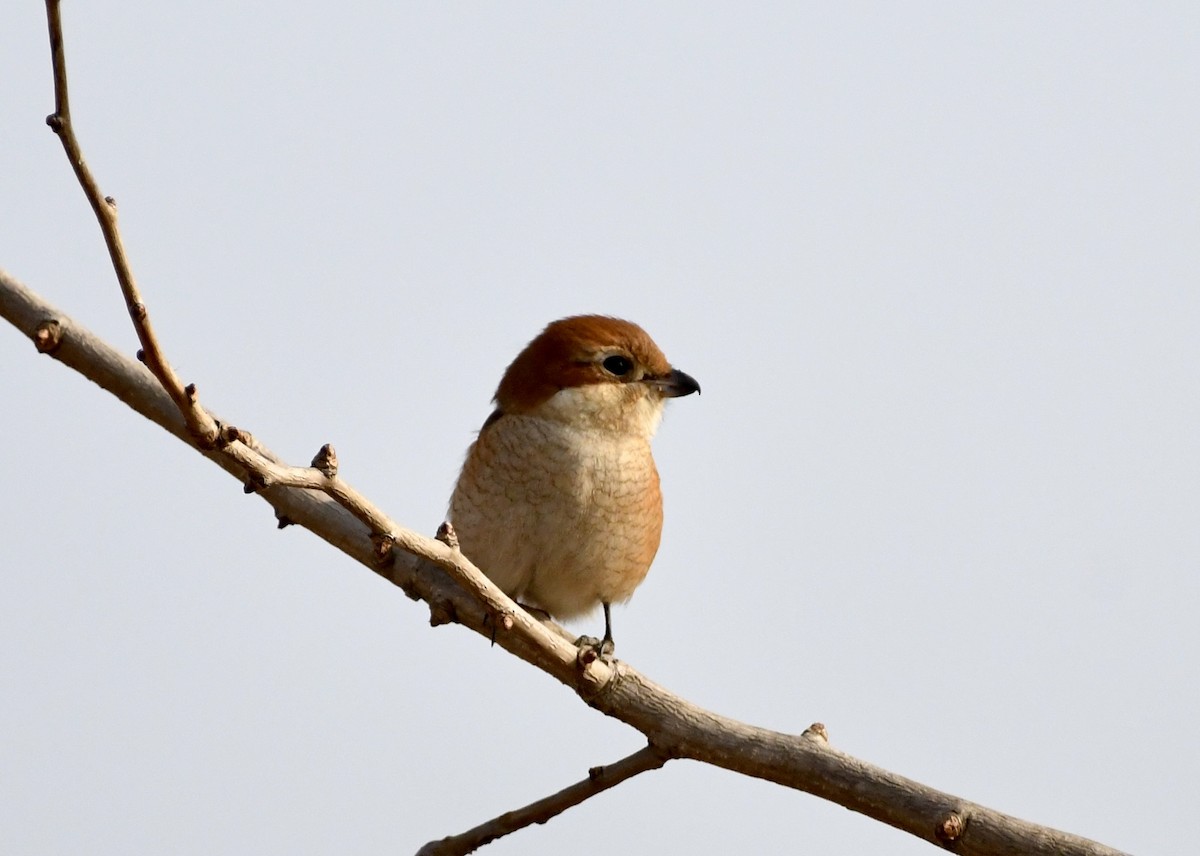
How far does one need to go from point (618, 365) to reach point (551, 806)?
2.20 metres

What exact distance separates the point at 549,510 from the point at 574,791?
4.99 feet

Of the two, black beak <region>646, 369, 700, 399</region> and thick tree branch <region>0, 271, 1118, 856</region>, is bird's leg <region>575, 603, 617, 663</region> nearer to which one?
thick tree branch <region>0, 271, 1118, 856</region>

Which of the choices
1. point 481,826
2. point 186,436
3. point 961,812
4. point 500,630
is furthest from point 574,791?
point 186,436

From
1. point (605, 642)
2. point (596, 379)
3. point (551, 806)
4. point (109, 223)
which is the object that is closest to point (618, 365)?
point (596, 379)

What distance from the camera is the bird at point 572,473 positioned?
542cm

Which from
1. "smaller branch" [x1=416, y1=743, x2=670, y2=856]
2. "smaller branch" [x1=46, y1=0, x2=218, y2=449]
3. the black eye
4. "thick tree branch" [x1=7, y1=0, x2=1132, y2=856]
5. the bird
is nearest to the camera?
"smaller branch" [x1=46, y1=0, x2=218, y2=449]

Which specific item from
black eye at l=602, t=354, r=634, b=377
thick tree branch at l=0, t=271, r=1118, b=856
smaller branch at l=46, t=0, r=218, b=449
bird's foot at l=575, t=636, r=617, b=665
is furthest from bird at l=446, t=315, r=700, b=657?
smaller branch at l=46, t=0, r=218, b=449

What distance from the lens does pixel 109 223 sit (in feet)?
8.66

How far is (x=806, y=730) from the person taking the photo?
12.6ft

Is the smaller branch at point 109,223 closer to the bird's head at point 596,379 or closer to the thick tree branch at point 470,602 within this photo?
the thick tree branch at point 470,602

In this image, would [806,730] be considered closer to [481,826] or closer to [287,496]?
[481,826]

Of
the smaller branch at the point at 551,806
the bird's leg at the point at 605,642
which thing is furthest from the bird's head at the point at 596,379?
the smaller branch at the point at 551,806

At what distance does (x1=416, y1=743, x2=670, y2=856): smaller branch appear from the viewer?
399 centimetres

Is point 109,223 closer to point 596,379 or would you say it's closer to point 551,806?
point 551,806
